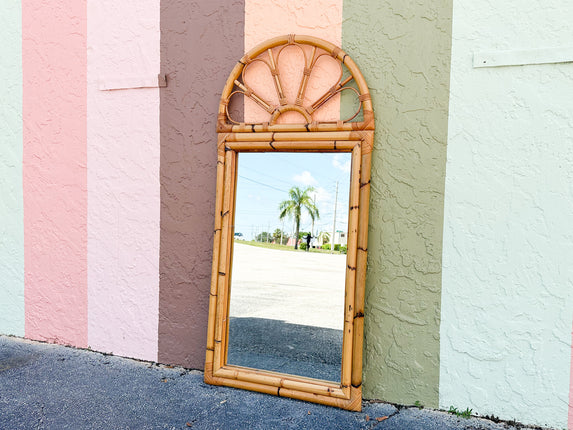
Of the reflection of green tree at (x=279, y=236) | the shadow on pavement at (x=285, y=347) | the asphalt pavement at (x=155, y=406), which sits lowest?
the asphalt pavement at (x=155, y=406)

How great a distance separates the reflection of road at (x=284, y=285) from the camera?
8.38 feet

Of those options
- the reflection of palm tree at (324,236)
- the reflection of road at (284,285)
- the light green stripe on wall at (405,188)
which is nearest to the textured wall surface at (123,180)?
the reflection of road at (284,285)

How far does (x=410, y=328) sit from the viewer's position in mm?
2418

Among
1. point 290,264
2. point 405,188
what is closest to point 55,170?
point 290,264

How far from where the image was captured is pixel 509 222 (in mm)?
2256

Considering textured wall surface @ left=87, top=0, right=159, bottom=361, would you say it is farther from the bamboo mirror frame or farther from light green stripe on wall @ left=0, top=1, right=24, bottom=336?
light green stripe on wall @ left=0, top=1, right=24, bottom=336

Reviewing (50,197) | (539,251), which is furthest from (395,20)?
(50,197)

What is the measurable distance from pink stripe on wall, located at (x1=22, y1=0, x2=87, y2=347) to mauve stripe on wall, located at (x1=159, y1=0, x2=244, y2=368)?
81 cm

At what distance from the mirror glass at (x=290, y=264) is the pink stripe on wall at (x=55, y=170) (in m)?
1.47

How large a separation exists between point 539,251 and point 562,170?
48cm

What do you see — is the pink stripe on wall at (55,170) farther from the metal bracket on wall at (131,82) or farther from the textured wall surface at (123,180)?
the metal bracket on wall at (131,82)

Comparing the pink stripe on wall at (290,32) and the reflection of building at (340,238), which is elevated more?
the pink stripe on wall at (290,32)

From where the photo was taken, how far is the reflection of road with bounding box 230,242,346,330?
2.55 m

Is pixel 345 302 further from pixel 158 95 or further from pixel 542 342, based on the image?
pixel 158 95
